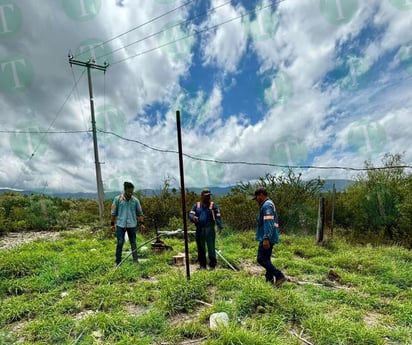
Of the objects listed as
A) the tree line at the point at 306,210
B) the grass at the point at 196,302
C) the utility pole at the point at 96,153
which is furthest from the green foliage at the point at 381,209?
the utility pole at the point at 96,153

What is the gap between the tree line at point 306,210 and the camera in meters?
10.8

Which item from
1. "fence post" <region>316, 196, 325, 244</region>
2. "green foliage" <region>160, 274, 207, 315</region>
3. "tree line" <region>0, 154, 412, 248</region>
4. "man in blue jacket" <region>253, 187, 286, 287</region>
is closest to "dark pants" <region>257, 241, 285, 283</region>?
"man in blue jacket" <region>253, 187, 286, 287</region>

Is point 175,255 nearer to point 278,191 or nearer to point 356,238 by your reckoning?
point 278,191

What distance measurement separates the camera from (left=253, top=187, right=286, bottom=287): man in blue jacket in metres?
4.57

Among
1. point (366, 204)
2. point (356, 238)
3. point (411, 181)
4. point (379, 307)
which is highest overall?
point (411, 181)

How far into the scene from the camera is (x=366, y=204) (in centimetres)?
1175

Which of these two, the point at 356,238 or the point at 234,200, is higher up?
the point at 234,200

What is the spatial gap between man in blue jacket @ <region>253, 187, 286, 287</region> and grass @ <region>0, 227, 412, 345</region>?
27 centimetres

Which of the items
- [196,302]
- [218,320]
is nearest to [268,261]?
[196,302]

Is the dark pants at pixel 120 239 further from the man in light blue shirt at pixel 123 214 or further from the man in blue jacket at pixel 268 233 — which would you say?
the man in blue jacket at pixel 268 233

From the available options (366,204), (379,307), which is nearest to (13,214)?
(379,307)

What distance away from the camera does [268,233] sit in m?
4.54

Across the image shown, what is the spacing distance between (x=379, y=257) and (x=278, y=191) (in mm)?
6117

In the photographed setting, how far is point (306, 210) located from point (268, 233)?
849cm
